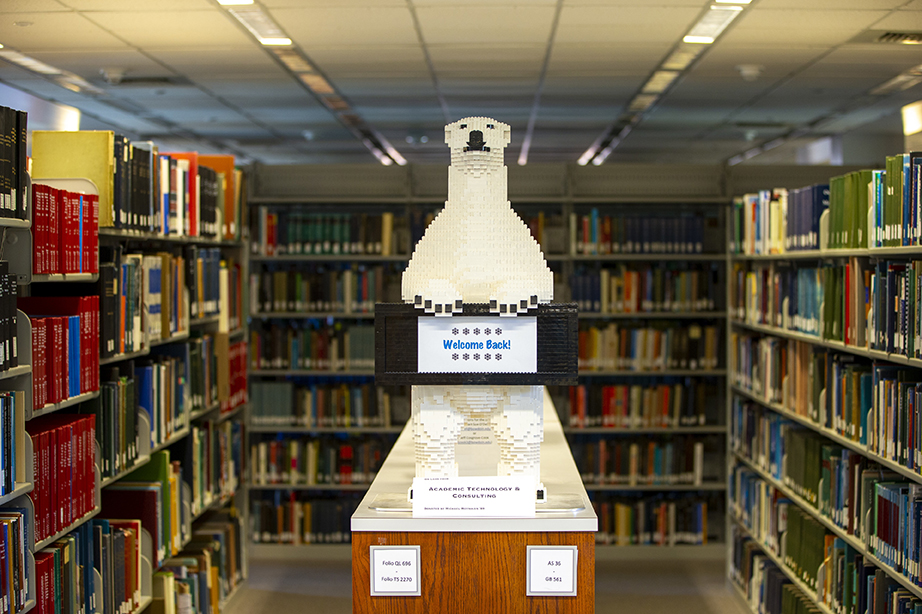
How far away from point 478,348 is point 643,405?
3582 millimetres

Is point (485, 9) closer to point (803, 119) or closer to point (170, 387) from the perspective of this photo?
point (170, 387)

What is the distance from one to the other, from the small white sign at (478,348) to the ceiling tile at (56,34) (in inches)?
127

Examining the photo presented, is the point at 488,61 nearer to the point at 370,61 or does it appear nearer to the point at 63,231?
the point at 370,61

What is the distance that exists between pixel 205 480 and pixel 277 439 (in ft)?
4.46

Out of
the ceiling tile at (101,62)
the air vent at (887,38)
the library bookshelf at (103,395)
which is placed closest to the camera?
the library bookshelf at (103,395)

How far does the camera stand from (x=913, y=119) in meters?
3.41

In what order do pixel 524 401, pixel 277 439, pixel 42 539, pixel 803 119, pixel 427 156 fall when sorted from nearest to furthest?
pixel 524 401, pixel 42 539, pixel 277 439, pixel 803 119, pixel 427 156

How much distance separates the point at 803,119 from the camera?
7.45m

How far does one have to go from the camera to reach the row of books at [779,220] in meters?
3.47

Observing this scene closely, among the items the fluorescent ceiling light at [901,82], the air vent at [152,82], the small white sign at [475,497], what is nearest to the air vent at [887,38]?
the fluorescent ceiling light at [901,82]

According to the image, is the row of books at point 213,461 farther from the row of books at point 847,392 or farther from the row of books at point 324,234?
the row of books at point 847,392

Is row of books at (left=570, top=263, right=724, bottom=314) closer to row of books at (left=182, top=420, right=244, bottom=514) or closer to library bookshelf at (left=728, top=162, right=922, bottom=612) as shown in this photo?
library bookshelf at (left=728, top=162, right=922, bottom=612)

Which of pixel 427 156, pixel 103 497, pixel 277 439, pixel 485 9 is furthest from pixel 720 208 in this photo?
pixel 427 156

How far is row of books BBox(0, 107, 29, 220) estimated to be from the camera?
2.22 metres
